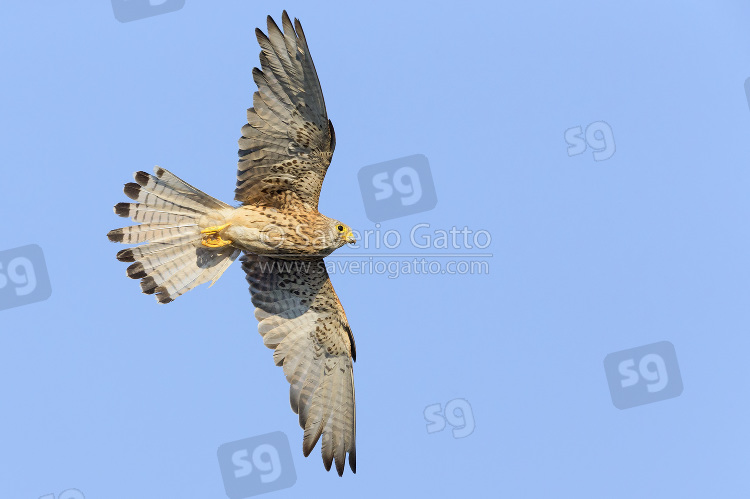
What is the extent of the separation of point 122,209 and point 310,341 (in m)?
2.91

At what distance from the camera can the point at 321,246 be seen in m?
11.6

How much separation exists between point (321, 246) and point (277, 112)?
65.9 inches

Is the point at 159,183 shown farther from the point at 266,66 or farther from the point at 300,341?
the point at 300,341

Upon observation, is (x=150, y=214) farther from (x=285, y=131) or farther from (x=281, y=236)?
(x=285, y=131)

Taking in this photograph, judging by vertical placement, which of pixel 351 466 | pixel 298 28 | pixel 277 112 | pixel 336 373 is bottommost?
pixel 351 466

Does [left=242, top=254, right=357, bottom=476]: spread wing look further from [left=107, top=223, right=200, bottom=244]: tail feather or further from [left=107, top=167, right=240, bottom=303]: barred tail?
[left=107, top=223, right=200, bottom=244]: tail feather

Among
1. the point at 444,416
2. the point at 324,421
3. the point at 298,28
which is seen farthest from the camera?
the point at 444,416

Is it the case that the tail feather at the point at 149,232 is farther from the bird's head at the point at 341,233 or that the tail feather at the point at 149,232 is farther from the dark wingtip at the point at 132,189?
the bird's head at the point at 341,233

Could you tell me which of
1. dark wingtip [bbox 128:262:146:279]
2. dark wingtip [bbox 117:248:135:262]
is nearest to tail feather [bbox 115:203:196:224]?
dark wingtip [bbox 117:248:135:262]

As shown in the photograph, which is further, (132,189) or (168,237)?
(168,237)

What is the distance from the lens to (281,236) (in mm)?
11586

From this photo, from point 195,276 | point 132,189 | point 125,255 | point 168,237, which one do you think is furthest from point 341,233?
point 125,255

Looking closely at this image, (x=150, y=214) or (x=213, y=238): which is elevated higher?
(x=150, y=214)

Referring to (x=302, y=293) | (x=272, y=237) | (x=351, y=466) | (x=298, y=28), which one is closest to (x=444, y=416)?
(x=351, y=466)
